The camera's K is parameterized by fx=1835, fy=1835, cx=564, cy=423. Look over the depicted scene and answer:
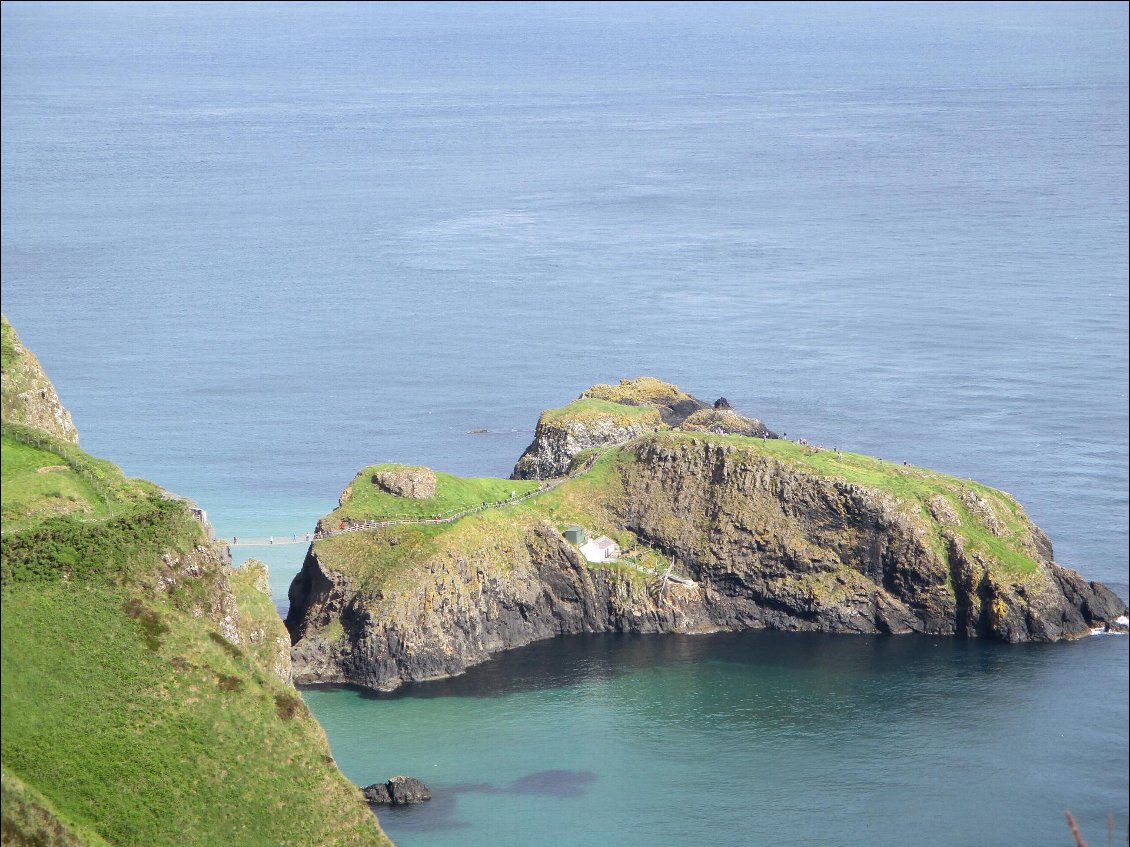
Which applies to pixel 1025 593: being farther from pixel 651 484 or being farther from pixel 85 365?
pixel 85 365

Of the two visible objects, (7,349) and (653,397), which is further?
(653,397)

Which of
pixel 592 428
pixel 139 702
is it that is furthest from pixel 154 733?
pixel 592 428

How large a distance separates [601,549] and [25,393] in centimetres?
3634

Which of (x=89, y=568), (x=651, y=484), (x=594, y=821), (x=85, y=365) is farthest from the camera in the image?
(x=85, y=365)

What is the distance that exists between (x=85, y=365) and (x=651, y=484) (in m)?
83.8

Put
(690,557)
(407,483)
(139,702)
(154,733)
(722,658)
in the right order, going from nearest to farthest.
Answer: (154,733)
(139,702)
(722,658)
(690,557)
(407,483)

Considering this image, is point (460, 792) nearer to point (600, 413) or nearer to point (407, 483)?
point (407, 483)

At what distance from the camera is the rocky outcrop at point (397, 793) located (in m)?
83.8

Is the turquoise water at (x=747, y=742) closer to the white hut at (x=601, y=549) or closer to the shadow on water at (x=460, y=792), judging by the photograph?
the shadow on water at (x=460, y=792)

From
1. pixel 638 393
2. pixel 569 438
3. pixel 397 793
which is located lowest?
Result: pixel 397 793

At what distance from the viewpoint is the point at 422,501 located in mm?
106625

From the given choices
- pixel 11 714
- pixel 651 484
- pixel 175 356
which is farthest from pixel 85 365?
pixel 11 714

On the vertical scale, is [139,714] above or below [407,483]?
below

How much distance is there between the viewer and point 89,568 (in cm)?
7388
